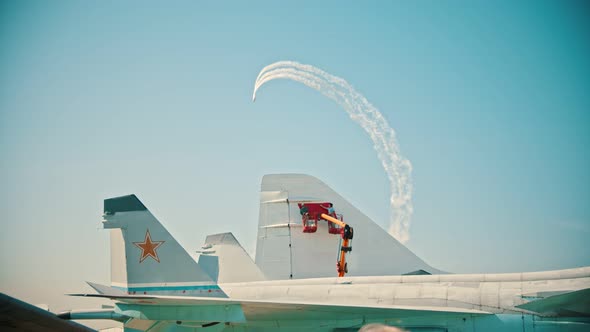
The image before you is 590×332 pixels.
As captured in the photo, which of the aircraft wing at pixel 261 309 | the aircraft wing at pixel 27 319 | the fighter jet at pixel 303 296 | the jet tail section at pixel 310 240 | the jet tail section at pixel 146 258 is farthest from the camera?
the jet tail section at pixel 310 240

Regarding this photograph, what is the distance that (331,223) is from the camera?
20.3 meters

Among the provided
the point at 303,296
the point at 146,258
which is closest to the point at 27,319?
the point at 303,296

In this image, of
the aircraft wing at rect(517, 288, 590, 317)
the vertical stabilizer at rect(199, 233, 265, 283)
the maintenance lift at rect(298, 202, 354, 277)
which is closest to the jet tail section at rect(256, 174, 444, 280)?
the maintenance lift at rect(298, 202, 354, 277)

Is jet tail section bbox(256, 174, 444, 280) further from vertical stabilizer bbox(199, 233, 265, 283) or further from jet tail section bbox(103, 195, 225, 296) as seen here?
jet tail section bbox(103, 195, 225, 296)

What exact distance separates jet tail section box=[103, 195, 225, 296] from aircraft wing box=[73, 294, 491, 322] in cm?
291

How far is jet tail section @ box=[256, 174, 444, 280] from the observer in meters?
19.2

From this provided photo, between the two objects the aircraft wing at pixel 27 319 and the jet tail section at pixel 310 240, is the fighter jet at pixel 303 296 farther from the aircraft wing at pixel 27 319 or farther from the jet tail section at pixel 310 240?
the aircraft wing at pixel 27 319

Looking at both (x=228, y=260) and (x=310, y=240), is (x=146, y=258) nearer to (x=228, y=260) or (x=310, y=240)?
(x=228, y=260)

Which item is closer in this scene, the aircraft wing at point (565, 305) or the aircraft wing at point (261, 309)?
the aircraft wing at point (565, 305)

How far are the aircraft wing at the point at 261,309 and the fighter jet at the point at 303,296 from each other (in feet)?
0.06

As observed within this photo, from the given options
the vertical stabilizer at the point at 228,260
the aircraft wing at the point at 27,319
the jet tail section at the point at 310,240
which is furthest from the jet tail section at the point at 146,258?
the aircraft wing at the point at 27,319

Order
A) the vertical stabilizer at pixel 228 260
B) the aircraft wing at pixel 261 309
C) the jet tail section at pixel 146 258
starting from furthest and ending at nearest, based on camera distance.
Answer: the vertical stabilizer at pixel 228 260
the jet tail section at pixel 146 258
the aircraft wing at pixel 261 309

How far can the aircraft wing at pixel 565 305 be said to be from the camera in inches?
417

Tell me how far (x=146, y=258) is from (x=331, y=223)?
735 centimetres
